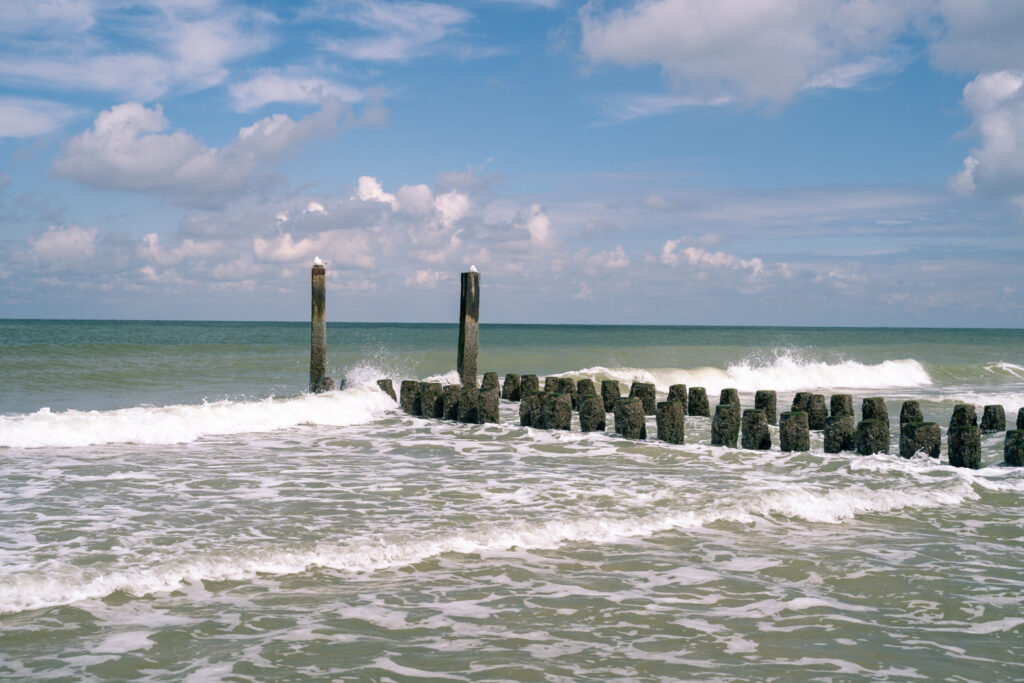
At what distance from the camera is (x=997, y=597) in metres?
4.74

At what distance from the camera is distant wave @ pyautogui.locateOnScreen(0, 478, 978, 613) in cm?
472

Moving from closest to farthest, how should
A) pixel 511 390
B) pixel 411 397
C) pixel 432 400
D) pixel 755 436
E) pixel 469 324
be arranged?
pixel 755 436
pixel 432 400
pixel 411 397
pixel 469 324
pixel 511 390

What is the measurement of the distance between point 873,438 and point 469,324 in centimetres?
746

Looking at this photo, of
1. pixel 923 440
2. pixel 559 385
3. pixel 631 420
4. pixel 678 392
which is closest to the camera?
pixel 923 440

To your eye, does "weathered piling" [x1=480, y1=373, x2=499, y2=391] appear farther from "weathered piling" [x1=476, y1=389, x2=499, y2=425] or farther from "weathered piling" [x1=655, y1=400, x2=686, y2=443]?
"weathered piling" [x1=655, y1=400, x2=686, y2=443]

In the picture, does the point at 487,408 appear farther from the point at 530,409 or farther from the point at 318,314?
the point at 318,314

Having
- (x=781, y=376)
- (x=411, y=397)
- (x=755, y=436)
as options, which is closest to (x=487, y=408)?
(x=411, y=397)

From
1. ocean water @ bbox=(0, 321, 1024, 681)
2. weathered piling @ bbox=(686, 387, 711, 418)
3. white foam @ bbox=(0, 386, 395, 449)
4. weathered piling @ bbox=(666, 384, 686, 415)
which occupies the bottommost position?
ocean water @ bbox=(0, 321, 1024, 681)

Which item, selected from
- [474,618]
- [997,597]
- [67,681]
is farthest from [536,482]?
[67,681]

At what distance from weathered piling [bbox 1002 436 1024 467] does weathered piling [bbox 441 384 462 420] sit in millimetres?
7237

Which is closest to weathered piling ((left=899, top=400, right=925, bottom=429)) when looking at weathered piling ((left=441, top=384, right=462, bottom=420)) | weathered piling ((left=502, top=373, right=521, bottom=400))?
weathered piling ((left=441, top=384, right=462, bottom=420))

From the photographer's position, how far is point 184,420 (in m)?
10.9

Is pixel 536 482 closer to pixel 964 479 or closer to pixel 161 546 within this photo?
pixel 161 546

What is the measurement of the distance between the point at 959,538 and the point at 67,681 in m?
6.03
